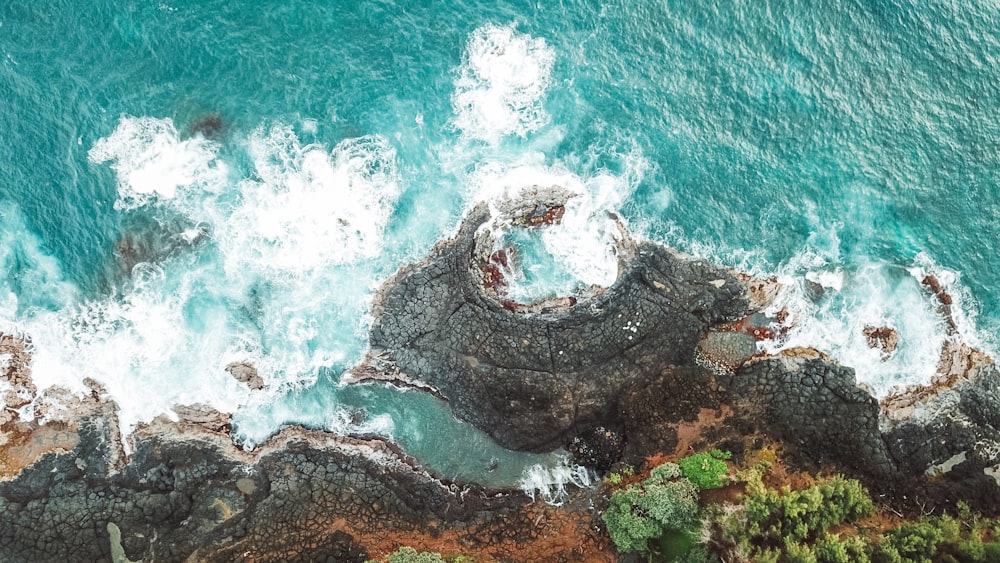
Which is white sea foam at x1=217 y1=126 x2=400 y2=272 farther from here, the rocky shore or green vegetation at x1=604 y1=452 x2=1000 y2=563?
green vegetation at x1=604 y1=452 x2=1000 y2=563

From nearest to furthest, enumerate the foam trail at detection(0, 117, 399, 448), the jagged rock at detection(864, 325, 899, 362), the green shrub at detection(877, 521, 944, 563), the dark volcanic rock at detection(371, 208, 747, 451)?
1. the green shrub at detection(877, 521, 944, 563)
2. the dark volcanic rock at detection(371, 208, 747, 451)
3. the foam trail at detection(0, 117, 399, 448)
4. the jagged rock at detection(864, 325, 899, 362)

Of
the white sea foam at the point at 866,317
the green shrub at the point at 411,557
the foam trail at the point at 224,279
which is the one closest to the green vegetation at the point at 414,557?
the green shrub at the point at 411,557

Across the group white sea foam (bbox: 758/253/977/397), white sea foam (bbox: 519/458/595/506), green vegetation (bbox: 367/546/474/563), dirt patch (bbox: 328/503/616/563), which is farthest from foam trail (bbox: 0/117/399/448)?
white sea foam (bbox: 758/253/977/397)

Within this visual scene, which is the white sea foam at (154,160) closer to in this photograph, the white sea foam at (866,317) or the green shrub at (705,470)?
the green shrub at (705,470)

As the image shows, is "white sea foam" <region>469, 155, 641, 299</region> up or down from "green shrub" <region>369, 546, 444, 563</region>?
up

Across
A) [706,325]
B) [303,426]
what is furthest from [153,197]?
[706,325]

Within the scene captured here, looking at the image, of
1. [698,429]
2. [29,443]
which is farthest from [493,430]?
[29,443]

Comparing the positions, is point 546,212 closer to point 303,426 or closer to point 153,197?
point 303,426
